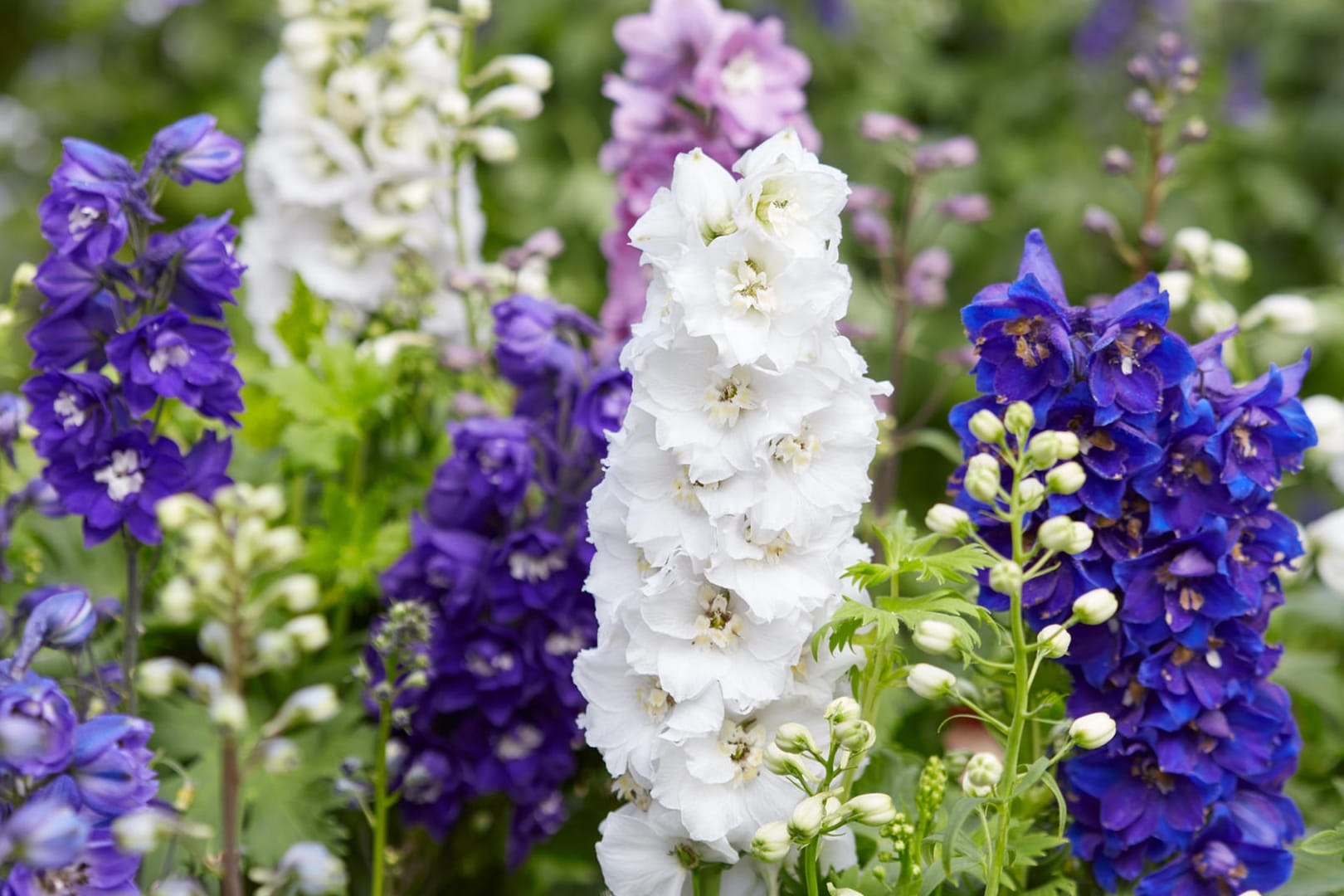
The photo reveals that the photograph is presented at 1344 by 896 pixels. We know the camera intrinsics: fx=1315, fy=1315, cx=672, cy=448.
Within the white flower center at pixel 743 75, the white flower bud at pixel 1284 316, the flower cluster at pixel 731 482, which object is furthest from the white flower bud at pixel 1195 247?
the flower cluster at pixel 731 482

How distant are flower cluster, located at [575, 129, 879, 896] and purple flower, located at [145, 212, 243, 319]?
1.67ft

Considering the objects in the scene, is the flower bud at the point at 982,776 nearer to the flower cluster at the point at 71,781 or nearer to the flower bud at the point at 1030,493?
the flower bud at the point at 1030,493

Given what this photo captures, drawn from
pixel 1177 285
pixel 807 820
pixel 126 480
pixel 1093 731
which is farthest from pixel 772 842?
pixel 1177 285

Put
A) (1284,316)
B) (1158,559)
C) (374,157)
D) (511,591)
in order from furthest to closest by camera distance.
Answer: (374,157) → (1284,316) → (511,591) → (1158,559)

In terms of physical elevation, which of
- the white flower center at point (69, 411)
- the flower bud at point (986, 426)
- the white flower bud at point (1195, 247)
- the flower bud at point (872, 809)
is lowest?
the flower bud at point (872, 809)

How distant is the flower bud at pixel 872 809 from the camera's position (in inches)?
49.4

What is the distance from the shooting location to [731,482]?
4.39 ft

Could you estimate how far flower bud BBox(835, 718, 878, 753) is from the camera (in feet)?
4.09

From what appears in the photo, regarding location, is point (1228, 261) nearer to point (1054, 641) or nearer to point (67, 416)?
point (1054, 641)

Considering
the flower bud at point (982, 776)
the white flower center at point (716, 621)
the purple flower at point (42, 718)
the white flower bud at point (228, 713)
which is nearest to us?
the white flower bud at point (228, 713)

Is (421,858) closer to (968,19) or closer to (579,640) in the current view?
(579,640)

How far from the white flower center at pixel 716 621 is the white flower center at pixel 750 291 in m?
0.30

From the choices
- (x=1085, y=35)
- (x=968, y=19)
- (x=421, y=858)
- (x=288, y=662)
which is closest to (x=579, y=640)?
(x=421, y=858)

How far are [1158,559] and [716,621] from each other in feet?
1.60
